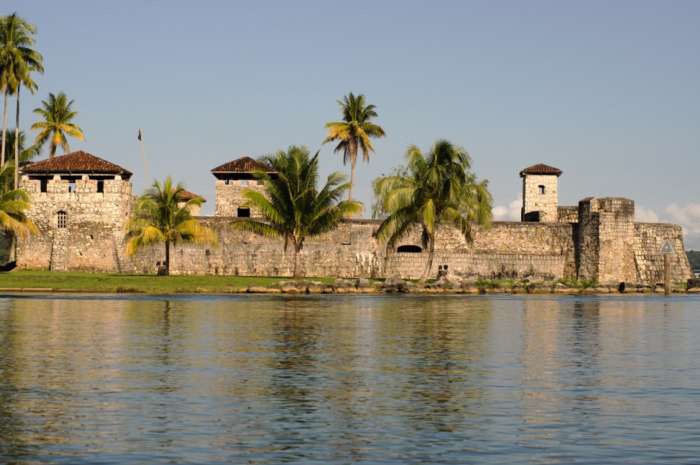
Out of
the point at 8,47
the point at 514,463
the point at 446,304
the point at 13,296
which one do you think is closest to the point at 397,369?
the point at 514,463

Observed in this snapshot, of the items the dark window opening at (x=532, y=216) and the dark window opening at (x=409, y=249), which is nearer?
the dark window opening at (x=409, y=249)

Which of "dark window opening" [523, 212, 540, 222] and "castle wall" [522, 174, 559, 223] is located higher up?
"castle wall" [522, 174, 559, 223]

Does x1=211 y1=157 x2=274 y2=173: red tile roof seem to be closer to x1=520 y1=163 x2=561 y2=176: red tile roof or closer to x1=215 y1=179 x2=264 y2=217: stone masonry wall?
x1=215 y1=179 x2=264 y2=217: stone masonry wall

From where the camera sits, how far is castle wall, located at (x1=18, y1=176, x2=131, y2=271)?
198 ft

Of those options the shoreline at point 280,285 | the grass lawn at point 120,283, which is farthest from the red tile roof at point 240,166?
the grass lawn at point 120,283

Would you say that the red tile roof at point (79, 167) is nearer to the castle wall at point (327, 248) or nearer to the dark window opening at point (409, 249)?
the castle wall at point (327, 248)

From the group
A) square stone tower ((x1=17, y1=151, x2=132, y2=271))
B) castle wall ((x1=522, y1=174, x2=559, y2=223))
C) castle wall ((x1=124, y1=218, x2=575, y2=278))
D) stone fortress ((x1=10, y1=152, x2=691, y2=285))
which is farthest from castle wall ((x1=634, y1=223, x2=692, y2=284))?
square stone tower ((x1=17, y1=151, x2=132, y2=271))

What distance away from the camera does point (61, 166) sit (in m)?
60.4

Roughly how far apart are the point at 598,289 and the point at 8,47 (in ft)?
115

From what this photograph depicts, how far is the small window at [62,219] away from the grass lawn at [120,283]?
20.5 ft

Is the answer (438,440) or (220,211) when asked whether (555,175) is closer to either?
(220,211)

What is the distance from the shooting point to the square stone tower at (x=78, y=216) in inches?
2372

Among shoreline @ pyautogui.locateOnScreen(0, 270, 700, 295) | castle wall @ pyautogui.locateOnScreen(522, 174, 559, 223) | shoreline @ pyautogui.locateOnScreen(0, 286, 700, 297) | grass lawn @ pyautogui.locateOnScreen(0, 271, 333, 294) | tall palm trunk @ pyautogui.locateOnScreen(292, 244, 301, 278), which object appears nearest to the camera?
shoreline @ pyautogui.locateOnScreen(0, 286, 700, 297)

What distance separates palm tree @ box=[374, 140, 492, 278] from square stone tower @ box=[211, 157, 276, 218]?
1505 cm
